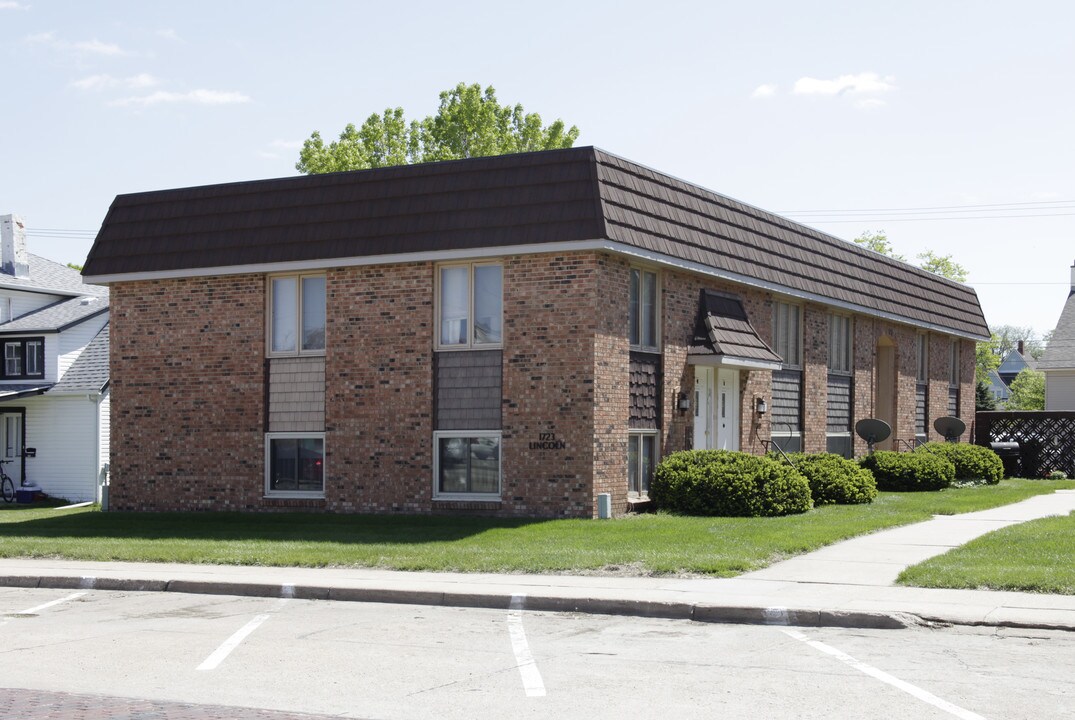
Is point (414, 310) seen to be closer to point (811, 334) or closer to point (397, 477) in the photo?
point (397, 477)

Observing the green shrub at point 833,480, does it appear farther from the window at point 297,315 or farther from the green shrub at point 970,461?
the window at point 297,315

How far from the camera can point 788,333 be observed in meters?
25.9

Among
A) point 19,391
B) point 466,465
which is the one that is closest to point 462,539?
point 466,465

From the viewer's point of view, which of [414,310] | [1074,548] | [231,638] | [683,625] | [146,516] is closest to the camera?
[231,638]

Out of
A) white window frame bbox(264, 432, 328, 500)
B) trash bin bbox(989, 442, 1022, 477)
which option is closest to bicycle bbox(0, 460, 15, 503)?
white window frame bbox(264, 432, 328, 500)

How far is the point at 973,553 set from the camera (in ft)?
47.8

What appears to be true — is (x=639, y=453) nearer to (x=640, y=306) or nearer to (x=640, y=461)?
(x=640, y=461)

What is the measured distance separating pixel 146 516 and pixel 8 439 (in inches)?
552

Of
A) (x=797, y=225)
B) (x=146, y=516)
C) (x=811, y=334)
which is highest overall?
(x=797, y=225)

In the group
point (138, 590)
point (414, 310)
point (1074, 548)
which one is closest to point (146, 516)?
point (414, 310)

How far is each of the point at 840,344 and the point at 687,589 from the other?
693 inches

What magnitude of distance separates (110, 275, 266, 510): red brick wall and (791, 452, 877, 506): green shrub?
9643mm

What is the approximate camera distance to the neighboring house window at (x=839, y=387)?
2820cm

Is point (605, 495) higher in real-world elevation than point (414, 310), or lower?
lower
